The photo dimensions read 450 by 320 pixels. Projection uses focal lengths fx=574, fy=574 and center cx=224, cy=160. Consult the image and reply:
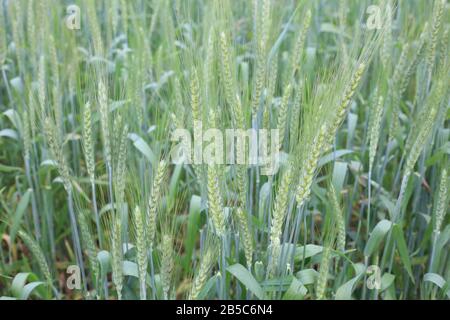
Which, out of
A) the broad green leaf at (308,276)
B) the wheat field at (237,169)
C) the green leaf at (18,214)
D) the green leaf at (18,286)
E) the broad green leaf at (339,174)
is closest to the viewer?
the wheat field at (237,169)

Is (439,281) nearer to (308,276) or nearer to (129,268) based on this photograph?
(308,276)

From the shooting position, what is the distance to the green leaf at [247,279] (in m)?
1.47

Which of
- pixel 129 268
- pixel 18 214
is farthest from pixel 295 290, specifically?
pixel 18 214

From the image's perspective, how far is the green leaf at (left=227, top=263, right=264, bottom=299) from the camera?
58.0 inches

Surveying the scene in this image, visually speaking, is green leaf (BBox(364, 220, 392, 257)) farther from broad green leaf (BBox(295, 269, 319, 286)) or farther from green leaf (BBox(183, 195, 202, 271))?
green leaf (BBox(183, 195, 202, 271))

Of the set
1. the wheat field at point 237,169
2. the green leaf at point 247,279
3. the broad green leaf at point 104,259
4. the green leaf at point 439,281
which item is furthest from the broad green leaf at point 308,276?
the broad green leaf at point 104,259

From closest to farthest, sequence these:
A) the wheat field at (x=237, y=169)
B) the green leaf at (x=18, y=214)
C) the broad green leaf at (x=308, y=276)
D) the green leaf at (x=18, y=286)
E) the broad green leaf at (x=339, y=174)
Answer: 1. the wheat field at (x=237, y=169)
2. the broad green leaf at (x=308, y=276)
3. the green leaf at (x=18, y=286)
4. the broad green leaf at (x=339, y=174)
5. the green leaf at (x=18, y=214)

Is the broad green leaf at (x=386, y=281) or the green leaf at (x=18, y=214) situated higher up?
the green leaf at (x=18, y=214)

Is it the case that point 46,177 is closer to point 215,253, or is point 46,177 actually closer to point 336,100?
point 215,253

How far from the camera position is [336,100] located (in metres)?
A: 1.32

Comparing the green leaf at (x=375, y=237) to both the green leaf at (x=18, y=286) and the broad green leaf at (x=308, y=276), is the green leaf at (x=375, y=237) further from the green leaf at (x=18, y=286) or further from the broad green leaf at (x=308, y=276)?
the green leaf at (x=18, y=286)

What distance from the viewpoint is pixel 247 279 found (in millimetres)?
1476

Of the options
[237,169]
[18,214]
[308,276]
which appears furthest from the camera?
[18,214]

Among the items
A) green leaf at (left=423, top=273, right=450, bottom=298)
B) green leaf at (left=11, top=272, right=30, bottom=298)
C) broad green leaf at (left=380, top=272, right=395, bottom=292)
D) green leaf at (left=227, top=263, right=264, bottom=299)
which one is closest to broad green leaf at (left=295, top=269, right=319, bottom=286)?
green leaf at (left=227, top=263, right=264, bottom=299)
